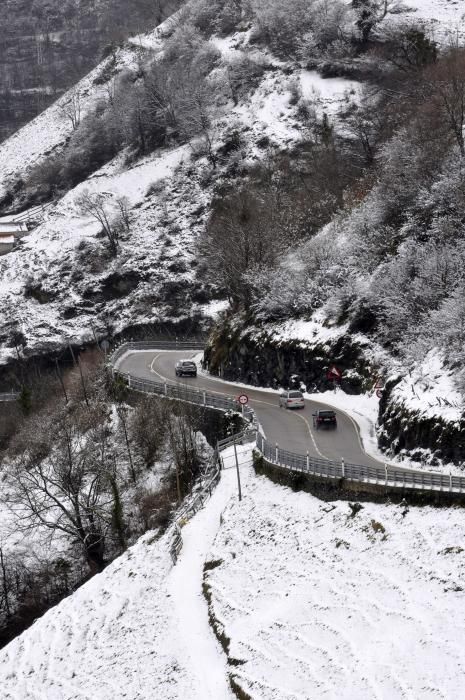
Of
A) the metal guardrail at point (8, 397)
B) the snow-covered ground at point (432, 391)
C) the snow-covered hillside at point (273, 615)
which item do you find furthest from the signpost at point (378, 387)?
the metal guardrail at point (8, 397)

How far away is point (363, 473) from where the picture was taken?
2438 cm

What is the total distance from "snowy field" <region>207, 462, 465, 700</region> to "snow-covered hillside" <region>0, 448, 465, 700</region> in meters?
0.04

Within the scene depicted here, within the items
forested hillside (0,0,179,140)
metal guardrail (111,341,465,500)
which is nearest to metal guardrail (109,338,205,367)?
metal guardrail (111,341,465,500)

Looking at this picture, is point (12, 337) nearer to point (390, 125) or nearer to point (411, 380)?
point (390, 125)

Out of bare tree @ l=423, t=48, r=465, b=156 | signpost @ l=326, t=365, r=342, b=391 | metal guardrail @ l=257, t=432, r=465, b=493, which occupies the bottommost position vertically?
signpost @ l=326, t=365, r=342, b=391

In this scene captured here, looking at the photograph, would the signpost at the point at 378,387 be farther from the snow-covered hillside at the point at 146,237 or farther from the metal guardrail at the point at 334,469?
the snow-covered hillside at the point at 146,237

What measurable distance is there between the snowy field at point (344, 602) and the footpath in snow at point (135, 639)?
954 millimetres

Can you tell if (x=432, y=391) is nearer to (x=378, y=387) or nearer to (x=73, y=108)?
(x=378, y=387)

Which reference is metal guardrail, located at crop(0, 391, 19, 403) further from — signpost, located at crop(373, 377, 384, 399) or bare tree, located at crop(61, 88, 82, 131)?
bare tree, located at crop(61, 88, 82, 131)

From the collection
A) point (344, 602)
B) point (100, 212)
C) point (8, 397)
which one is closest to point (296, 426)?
point (344, 602)

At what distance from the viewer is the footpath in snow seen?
19.8 meters

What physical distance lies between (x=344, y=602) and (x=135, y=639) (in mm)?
7399

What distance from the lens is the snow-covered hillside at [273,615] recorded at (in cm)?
1655

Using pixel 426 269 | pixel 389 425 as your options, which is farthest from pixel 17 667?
pixel 426 269
